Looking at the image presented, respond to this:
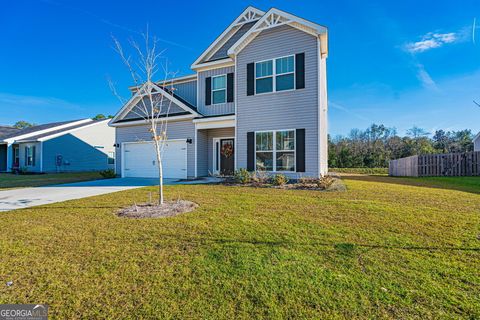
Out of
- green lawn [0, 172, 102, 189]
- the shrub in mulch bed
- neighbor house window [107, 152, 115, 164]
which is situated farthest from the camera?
neighbor house window [107, 152, 115, 164]

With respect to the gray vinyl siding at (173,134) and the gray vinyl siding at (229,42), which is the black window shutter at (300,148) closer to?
the gray vinyl siding at (173,134)

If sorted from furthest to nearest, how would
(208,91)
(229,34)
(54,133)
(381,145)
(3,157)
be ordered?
(381,145), (3,157), (54,133), (229,34), (208,91)

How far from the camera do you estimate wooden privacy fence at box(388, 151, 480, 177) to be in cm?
1692

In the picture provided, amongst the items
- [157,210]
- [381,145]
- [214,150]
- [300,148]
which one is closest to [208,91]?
[214,150]

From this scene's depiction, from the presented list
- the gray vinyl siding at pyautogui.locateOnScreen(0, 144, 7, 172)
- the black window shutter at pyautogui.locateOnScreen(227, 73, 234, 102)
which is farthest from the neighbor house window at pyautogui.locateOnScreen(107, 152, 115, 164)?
the black window shutter at pyautogui.locateOnScreen(227, 73, 234, 102)

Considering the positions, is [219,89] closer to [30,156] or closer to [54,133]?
[54,133]

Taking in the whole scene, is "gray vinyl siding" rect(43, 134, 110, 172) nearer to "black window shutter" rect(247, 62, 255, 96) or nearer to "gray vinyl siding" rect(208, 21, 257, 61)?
"gray vinyl siding" rect(208, 21, 257, 61)

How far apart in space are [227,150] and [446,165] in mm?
16704

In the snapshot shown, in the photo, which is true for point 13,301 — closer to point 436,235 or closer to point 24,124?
point 436,235

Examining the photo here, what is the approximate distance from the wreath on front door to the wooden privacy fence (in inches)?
587

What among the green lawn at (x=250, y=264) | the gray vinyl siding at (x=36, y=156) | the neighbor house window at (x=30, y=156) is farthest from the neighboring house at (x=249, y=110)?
the neighbor house window at (x=30, y=156)

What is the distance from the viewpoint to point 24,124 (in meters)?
59.9

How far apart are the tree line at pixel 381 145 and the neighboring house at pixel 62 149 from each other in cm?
2713

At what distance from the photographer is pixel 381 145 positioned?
32.1 metres
